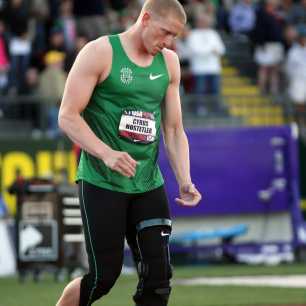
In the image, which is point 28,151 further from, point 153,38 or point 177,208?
point 153,38

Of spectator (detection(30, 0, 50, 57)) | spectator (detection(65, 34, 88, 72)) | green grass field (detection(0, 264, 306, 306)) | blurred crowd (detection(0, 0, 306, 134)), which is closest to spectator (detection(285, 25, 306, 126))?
blurred crowd (detection(0, 0, 306, 134))

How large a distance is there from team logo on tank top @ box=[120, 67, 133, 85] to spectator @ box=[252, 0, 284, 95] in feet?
50.3

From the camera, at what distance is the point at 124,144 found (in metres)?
8.13

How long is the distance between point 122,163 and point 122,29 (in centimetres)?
1422

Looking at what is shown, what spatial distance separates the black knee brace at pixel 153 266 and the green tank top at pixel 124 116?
0.27 meters

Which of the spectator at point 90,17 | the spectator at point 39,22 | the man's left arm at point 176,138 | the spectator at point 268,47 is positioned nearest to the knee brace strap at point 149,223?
the man's left arm at point 176,138

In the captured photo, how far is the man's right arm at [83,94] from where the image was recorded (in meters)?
7.88

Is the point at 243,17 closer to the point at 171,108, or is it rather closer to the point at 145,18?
the point at 171,108

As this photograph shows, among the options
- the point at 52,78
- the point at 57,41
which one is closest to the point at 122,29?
the point at 57,41

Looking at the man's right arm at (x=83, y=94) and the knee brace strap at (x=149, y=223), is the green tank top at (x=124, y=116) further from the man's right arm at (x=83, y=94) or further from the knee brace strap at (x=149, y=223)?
the knee brace strap at (x=149, y=223)

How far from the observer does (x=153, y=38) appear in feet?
26.5

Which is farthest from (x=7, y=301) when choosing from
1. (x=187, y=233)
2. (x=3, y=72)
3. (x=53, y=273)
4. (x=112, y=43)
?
(x=3, y=72)

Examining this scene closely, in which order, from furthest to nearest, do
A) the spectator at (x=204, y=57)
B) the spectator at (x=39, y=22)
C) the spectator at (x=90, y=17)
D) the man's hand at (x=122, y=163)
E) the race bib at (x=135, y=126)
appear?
the spectator at (x=90, y=17)
the spectator at (x=204, y=57)
the spectator at (x=39, y=22)
the race bib at (x=135, y=126)
the man's hand at (x=122, y=163)

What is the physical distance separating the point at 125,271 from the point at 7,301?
15.4 ft
